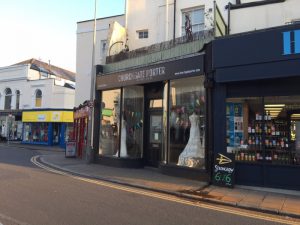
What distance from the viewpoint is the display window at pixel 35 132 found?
35.4 m

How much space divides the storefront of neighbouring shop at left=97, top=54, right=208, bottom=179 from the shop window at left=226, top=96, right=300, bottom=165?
1.12 m

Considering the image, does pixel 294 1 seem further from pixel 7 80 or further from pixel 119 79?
pixel 7 80

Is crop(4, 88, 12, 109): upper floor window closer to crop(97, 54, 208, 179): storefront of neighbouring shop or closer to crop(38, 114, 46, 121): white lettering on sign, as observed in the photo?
crop(38, 114, 46, 121): white lettering on sign

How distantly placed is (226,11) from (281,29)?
5478 millimetres

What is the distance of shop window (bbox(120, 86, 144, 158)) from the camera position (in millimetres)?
15297

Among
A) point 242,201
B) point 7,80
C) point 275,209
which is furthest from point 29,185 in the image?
point 7,80

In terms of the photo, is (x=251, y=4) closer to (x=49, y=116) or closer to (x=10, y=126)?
(x=49, y=116)

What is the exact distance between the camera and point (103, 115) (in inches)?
647

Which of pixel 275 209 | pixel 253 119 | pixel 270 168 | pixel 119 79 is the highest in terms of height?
pixel 119 79

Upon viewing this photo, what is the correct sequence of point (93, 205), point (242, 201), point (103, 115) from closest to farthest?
point (93, 205) < point (242, 201) < point (103, 115)

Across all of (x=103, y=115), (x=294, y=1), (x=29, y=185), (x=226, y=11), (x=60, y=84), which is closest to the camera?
(x=29, y=185)

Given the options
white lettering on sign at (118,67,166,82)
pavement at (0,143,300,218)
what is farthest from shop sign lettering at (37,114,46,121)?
pavement at (0,143,300,218)

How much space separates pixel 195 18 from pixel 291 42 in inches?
296

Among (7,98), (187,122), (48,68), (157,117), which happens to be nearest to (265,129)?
(187,122)
